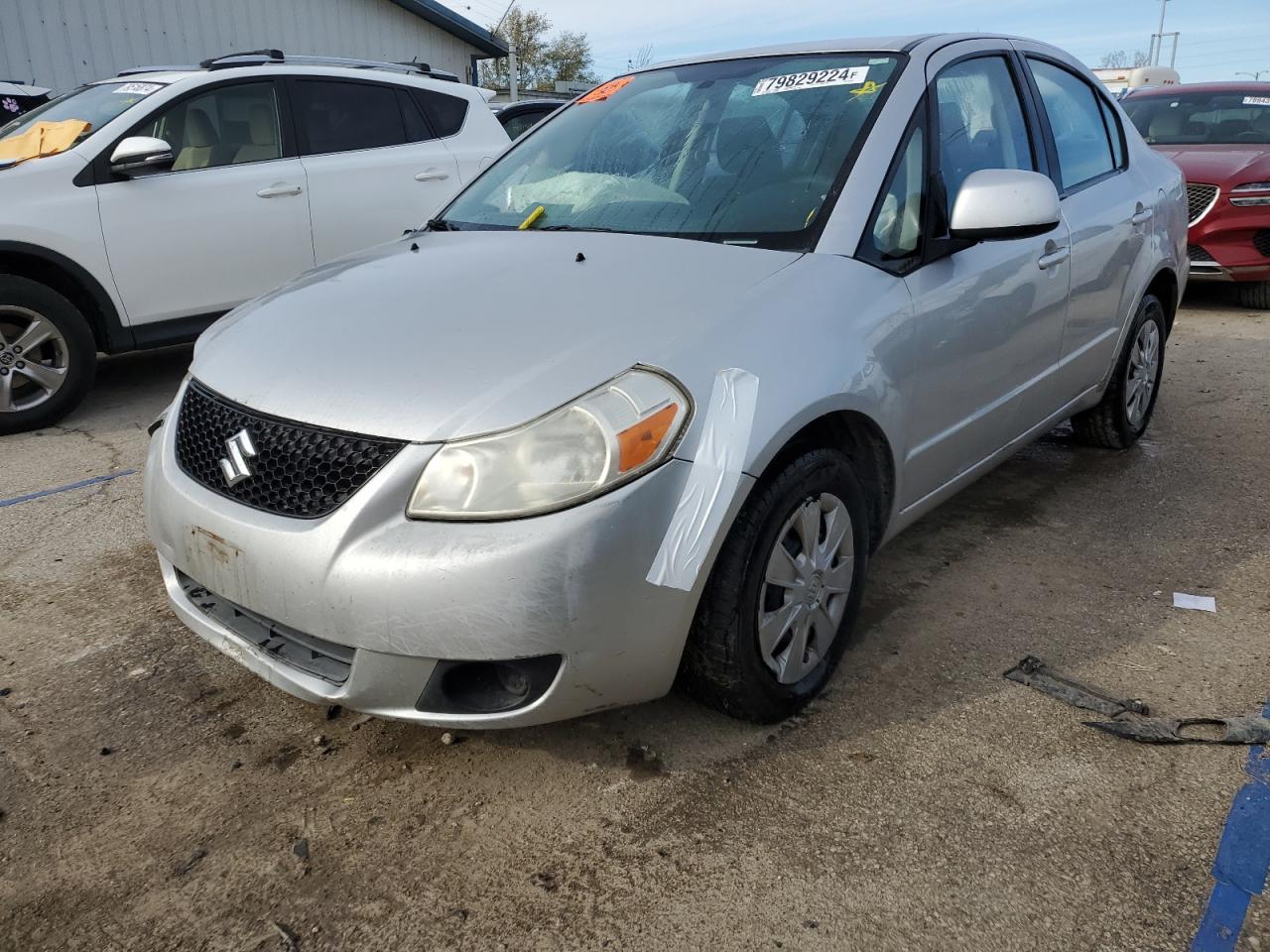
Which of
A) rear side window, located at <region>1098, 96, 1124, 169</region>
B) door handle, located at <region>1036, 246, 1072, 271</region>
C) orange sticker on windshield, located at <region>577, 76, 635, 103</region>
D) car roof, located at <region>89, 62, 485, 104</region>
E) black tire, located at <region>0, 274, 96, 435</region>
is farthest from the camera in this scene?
car roof, located at <region>89, 62, 485, 104</region>

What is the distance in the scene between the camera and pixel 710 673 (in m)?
2.32

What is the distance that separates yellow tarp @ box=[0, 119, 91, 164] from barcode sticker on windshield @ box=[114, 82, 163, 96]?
0.30 meters

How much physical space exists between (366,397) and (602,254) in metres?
0.86

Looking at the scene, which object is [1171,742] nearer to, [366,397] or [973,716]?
[973,716]

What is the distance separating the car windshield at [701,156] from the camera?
281 cm

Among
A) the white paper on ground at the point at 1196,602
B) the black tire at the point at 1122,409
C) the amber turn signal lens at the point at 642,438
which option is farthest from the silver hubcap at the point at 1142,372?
the amber turn signal lens at the point at 642,438

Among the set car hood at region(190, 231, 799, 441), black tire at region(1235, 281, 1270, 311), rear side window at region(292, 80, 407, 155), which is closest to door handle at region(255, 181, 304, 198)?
rear side window at region(292, 80, 407, 155)

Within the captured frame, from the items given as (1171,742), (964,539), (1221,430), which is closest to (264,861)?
(1171,742)

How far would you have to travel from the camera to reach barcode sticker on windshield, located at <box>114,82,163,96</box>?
539 cm

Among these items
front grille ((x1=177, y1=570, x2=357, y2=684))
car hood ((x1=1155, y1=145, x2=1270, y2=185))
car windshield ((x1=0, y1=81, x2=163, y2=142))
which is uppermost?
car windshield ((x1=0, y1=81, x2=163, y2=142))

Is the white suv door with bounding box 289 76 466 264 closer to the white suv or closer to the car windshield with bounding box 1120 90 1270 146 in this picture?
the white suv

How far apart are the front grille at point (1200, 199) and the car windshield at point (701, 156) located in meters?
6.20

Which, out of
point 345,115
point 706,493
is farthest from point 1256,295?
point 706,493

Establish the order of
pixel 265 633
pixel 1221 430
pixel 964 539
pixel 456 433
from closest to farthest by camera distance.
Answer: pixel 456 433, pixel 265 633, pixel 964 539, pixel 1221 430
